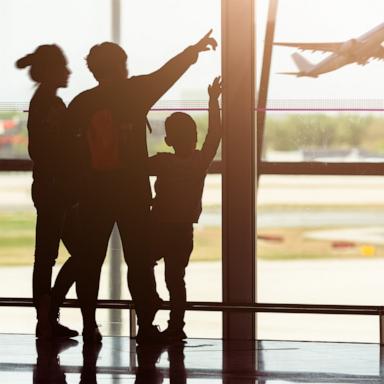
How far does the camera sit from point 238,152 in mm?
5750

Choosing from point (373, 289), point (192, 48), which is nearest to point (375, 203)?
point (373, 289)

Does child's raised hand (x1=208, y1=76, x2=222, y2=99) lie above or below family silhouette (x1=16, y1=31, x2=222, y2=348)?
above

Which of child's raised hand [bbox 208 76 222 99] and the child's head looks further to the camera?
child's raised hand [bbox 208 76 222 99]

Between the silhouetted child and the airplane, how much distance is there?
1.73 feet

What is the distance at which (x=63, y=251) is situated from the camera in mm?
5973

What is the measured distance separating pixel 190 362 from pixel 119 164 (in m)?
1.10

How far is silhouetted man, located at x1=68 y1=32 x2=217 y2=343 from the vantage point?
5.36 meters

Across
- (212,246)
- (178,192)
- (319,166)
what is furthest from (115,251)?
(319,166)

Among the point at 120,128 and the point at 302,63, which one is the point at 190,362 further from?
the point at 302,63

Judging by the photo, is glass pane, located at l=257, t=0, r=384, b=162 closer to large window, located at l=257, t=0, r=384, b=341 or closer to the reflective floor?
large window, located at l=257, t=0, r=384, b=341

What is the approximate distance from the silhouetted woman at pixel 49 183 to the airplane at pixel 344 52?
1.27m

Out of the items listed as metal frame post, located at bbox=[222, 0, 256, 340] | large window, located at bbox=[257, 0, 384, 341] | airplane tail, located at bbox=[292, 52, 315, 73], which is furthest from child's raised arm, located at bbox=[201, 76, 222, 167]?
airplane tail, located at bbox=[292, 52, 315, 73]

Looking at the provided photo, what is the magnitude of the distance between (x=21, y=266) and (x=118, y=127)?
113cm

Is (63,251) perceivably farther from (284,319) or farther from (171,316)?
(284,319)
